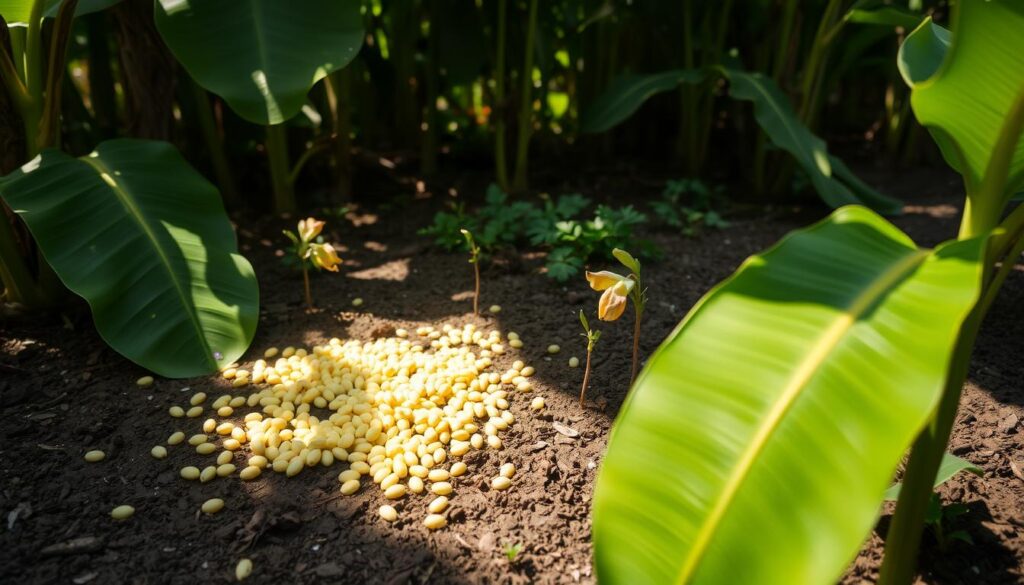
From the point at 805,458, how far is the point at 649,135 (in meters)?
3.20

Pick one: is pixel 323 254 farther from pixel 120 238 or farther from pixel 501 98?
pixel 501 98

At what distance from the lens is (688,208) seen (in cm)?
300

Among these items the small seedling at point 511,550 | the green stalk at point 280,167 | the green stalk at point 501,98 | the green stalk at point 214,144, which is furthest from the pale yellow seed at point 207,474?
the green stalk at point 501,98

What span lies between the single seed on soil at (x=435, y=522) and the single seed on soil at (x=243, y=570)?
0.33m

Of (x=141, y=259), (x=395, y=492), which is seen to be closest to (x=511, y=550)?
(x=395, y=492)

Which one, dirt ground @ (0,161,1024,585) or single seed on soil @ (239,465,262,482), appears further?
single seed on soil @ (239,465,262,482)

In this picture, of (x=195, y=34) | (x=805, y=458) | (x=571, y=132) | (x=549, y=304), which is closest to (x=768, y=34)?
(x=571, y=132)

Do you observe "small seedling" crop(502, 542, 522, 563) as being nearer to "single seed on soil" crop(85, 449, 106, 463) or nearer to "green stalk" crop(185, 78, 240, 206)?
"single seed on soil" crop(85, 449, 106, 463)

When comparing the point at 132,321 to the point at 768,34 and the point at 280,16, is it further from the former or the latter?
the point at 768,34

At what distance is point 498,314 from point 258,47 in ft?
3.38

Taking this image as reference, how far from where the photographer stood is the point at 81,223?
177 centimetres

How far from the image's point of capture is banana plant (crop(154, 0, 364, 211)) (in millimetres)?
1697

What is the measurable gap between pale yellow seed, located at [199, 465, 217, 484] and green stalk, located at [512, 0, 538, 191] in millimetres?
2032

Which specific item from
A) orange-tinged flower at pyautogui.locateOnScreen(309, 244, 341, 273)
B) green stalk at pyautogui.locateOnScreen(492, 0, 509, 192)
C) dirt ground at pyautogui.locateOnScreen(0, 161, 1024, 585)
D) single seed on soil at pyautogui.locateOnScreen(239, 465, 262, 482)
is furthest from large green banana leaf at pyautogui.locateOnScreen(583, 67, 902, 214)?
single seed on soil at pyautogui.locateOnScreen(239, 465, 262, 482)
